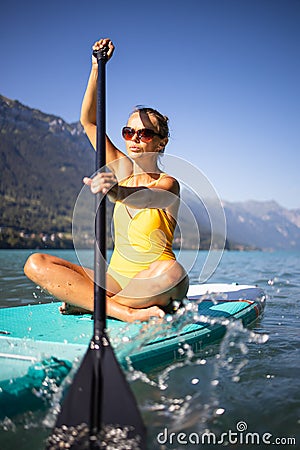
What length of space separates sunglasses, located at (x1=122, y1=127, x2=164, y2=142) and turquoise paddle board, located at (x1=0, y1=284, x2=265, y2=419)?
1.39 metres

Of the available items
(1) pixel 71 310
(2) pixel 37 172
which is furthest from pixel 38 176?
(1) pixel 71 310

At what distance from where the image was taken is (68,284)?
3.61 meters

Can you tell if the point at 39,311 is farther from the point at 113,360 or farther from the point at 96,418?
the point at 96,418

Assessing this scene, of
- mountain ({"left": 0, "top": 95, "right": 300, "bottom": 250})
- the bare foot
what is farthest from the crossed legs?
mountain ({"left": 0, "top": 95, "right": 300, "bottom": 250})

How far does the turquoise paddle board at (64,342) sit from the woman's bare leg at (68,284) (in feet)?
0.39

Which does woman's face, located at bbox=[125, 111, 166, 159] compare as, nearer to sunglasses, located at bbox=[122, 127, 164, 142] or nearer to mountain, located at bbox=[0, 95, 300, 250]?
sunglasses, located at bbox=[122, 127, 164, 142]

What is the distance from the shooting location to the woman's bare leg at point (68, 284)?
3576 millimetres

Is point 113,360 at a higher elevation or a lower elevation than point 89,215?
lower

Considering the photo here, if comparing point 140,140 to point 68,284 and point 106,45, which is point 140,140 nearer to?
point 106,45

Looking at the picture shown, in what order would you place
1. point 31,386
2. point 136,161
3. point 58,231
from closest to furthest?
point 31,386 → point 136,161 → point 58,231

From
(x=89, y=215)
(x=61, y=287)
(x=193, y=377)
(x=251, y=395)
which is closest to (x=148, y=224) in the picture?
(x=89, y=215)

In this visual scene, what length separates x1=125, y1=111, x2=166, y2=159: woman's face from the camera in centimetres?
362

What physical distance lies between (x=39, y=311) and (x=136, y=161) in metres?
1.74

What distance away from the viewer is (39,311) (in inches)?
164
